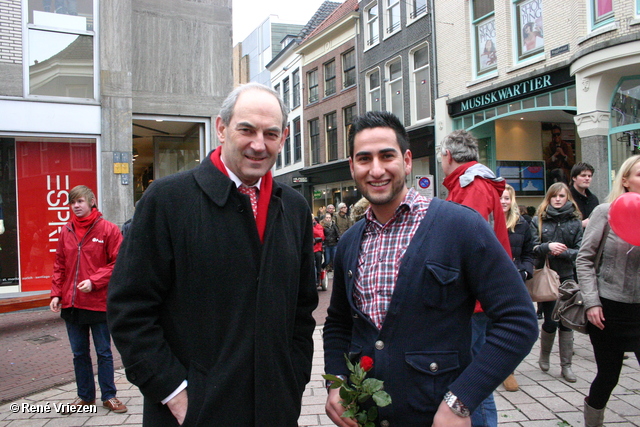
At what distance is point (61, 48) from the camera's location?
903cm

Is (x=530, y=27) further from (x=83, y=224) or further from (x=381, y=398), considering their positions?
(x=381, y=398)

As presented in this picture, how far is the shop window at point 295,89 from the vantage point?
28.3 metres

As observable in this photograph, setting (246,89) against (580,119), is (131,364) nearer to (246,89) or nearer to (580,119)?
(246,89)

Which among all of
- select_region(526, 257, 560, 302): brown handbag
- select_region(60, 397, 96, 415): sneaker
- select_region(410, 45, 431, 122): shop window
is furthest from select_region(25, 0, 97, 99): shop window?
select_region(410, 45, 431, 122): shop window

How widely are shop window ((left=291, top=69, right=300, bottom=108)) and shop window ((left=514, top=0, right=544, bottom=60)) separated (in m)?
16.0

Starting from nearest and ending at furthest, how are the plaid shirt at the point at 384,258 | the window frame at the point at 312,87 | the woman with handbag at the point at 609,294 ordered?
the plaid shirt at the point at 384,258, the woman with handbag at the point at 609,294, the window frame at the point at 312,87

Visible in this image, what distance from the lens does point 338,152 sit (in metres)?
24.0

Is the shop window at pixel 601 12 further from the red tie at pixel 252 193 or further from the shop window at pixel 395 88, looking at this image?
the red tie at pixel 252 193

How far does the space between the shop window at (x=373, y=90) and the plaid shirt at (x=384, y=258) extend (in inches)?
747

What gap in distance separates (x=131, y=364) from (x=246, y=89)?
112 cm

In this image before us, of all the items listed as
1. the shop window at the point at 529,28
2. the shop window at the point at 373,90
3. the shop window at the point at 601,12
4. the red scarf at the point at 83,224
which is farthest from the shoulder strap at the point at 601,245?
the shop window at the point at 373,90

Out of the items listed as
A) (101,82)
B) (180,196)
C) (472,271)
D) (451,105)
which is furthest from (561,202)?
(451,105)

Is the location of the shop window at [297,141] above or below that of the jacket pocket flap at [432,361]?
above

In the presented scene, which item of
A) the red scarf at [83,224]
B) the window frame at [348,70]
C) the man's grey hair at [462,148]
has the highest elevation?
the window frame at [348,70]
